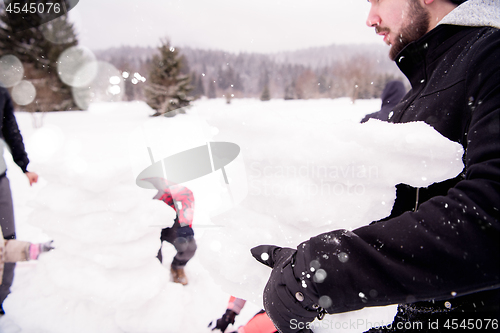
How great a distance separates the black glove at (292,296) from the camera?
64 cm

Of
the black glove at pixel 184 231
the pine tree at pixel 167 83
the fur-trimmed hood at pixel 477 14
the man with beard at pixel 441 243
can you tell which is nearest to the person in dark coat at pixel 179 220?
the black glove at pixel 184 231

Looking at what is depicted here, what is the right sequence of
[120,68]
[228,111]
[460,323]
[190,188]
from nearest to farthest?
1. [460,323]
2. [228,111]
3. [190,188]
4. [120,68]

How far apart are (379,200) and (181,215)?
2.24 meters

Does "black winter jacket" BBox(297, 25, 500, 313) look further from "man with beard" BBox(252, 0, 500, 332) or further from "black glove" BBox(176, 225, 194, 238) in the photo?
"black glove" BBox(176, 225, 194, 238)

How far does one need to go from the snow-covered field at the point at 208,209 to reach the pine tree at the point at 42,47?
2213 cm

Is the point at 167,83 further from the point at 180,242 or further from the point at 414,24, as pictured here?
the point at 414,24

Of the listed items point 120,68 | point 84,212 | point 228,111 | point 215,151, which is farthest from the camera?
point 120,68

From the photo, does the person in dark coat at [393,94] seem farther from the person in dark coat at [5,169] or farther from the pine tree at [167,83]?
the pine tree at [167,83]

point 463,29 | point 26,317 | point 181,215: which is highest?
point 463,29

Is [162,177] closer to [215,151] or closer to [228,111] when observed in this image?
[215,151]

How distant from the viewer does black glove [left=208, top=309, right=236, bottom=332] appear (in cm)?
233

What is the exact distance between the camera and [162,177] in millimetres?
2682

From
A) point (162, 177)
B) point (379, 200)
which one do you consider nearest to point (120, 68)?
point (162, 177)

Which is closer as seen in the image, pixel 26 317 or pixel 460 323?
pixel 460 323
